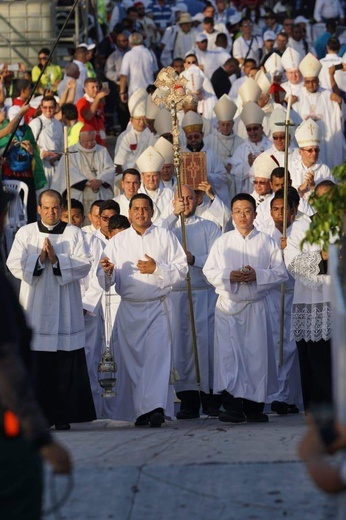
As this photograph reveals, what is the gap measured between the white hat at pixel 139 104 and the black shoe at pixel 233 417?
7311 millimetres

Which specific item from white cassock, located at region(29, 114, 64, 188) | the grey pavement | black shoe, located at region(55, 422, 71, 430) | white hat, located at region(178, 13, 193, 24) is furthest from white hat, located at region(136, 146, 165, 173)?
white hat, located at region(178, 13, 193, 24)

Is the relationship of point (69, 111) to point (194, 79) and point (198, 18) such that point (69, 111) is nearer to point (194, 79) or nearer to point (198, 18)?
point (194, 79)

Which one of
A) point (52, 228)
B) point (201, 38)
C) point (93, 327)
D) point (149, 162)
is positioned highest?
point (201, 38)

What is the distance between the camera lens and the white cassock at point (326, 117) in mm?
19250

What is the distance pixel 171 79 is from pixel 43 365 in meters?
2.86

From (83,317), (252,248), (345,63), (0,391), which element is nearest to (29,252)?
(83,317)

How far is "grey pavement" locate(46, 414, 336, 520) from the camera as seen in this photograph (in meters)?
7.27

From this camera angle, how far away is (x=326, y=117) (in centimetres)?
1948

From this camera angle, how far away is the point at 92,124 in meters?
18.2

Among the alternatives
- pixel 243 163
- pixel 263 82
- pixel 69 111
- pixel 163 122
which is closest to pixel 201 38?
pixel 263 82

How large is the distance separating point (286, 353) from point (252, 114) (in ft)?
18.6

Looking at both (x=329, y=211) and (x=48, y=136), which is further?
(x=48, y=136)

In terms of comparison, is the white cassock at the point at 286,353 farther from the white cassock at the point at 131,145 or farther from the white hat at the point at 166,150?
the white cassock at the point at 131,145

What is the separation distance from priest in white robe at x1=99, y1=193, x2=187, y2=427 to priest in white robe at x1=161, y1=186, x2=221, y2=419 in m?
0.74
